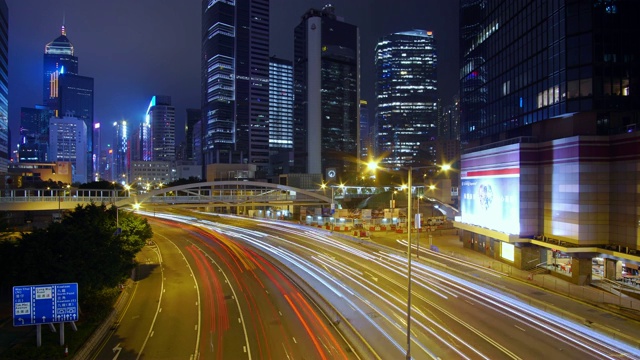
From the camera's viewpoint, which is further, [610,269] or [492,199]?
[492,199]

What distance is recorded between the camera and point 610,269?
37.0m

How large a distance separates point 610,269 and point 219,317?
3404cm

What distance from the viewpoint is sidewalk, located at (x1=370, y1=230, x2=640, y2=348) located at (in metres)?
26.0

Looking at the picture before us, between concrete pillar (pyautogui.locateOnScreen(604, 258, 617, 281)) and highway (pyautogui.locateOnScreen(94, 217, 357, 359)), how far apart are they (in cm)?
2666

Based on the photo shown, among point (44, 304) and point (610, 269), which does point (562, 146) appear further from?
point (44, 304)

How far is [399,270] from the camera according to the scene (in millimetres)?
41531

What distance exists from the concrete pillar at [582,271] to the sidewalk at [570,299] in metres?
0.78

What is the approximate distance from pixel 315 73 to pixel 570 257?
169372 millimetres

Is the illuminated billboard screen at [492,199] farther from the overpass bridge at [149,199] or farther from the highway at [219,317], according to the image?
the overpass bridge at [149,199]

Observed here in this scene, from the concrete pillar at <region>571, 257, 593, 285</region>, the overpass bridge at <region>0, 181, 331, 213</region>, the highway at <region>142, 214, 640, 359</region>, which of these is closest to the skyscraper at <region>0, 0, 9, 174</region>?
the overpass bridge at <region>0, 181, 331, 213</region>

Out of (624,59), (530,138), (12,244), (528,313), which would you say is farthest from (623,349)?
(12,244)

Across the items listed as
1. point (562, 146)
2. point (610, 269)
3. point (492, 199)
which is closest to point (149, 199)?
point (492, 199)

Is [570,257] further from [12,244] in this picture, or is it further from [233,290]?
[12,244]

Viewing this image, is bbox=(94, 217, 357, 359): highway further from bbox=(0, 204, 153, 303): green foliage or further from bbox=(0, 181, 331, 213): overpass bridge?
bbox=(0, 181, 331, 213): overpass bridge
